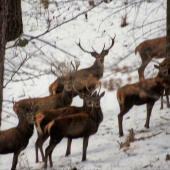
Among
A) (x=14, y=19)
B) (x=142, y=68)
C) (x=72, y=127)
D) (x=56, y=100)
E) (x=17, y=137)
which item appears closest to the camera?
(x=72, y=127)

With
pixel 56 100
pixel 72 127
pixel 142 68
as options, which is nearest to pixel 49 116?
pixel 72 127

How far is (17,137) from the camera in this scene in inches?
192

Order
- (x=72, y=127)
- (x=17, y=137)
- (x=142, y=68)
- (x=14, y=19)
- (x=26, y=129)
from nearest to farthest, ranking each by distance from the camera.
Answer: (x=72, y=127), (x=17, y=137), (x=26, y=129), (x=142, y=68), (x=14, y=19)

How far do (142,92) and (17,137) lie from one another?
2.82 metres

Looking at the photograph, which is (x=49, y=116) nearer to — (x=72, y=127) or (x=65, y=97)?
(x=72, y=127)

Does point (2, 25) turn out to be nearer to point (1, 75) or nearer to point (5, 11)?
point (5, 11)

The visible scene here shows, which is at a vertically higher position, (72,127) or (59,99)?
(59,99)

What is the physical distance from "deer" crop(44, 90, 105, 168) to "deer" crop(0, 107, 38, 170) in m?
0.41

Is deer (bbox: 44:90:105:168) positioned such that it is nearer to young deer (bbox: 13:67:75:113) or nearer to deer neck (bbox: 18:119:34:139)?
deer neck (bbox: 18:119:34:139)

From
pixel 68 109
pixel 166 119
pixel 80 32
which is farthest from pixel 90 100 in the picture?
pixel 80 32

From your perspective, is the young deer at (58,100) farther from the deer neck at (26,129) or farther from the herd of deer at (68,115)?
the deer neck at (26,129)

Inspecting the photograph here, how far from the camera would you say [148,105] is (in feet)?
19.6

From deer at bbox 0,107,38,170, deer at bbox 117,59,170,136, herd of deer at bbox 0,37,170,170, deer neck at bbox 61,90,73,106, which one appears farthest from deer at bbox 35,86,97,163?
deer neck at bbox 61,90,73,106

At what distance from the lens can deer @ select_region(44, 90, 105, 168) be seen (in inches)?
183
